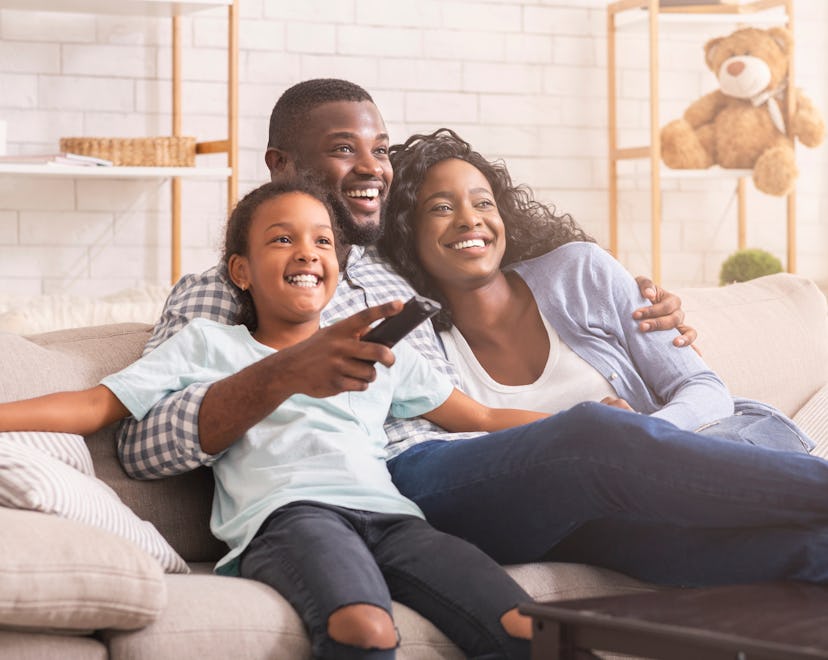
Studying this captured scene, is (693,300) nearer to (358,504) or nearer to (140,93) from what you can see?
(358,504)

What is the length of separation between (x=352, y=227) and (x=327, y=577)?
87cm

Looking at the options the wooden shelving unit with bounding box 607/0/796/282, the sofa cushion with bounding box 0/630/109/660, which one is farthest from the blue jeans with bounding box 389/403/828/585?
the wooden shelving unit with bounding box 607/0/796/282

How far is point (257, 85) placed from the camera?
3.86 m

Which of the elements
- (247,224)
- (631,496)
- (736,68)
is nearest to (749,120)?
(736,68)

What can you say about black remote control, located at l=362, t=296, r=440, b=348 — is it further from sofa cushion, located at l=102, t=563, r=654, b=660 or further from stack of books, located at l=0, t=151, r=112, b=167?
stack of books, located at l=0, t=151, r=112, b=167

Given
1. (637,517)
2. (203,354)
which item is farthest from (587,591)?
(203,354)

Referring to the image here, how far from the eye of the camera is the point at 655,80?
155 inches

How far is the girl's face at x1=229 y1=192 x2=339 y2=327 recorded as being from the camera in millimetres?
1872

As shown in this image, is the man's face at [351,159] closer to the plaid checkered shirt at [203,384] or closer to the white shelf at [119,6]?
the plaid checkered shirt at [203,384]

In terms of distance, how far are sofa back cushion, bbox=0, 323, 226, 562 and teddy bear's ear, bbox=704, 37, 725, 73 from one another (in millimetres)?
2708

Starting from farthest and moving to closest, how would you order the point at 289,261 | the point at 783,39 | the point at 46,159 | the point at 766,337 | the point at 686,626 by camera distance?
1. the point at 783,39
2. the point at 46,159
3. the point at 766,337
4. the point at 289,261
5. the point at 686,626

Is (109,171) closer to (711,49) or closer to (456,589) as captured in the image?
(711,49)

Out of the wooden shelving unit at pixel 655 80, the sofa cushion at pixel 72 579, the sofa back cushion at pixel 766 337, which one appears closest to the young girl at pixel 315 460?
the sofa cushion at pixel 72 579

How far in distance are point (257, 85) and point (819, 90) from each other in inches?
80.0
